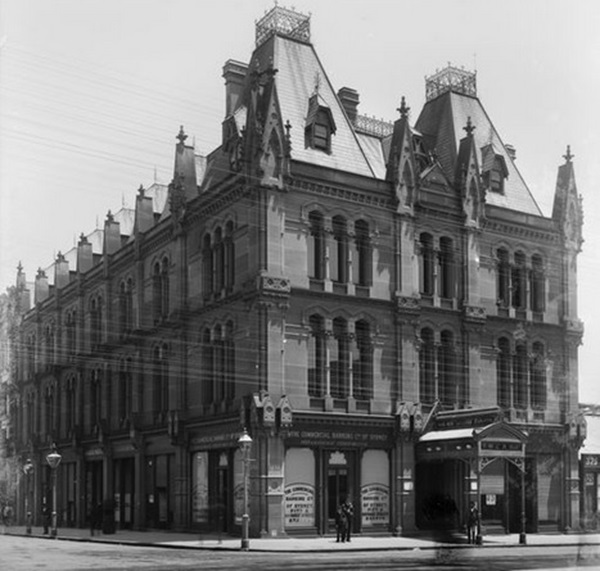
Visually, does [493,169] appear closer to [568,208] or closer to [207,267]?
[568,208]

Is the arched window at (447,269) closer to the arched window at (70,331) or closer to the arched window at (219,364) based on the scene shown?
the arched window at (219,364)

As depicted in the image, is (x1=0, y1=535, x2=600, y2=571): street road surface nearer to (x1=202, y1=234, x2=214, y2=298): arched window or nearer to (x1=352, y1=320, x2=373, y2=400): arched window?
(x1=352, y1=320, x2=373, y2=400): arched window

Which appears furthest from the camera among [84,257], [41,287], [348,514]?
[41,287]

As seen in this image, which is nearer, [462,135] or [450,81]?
[462,135]

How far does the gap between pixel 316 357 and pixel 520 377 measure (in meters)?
11.6

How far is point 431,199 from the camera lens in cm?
4719

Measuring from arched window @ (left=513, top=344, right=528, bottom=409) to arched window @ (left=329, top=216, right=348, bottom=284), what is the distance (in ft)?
34.6

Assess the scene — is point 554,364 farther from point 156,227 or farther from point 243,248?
point 156,227

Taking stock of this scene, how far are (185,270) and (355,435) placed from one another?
1131 centimetres

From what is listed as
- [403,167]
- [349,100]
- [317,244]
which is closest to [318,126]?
[403,167]

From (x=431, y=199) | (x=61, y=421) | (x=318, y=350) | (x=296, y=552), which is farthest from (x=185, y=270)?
(x=61, y=421)

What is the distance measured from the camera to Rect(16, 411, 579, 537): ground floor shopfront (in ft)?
136

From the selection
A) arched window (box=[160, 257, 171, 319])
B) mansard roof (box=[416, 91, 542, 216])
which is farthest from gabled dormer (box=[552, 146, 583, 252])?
arched window (box=[160, 257, 171, 319])

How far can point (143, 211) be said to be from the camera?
5544 cm
